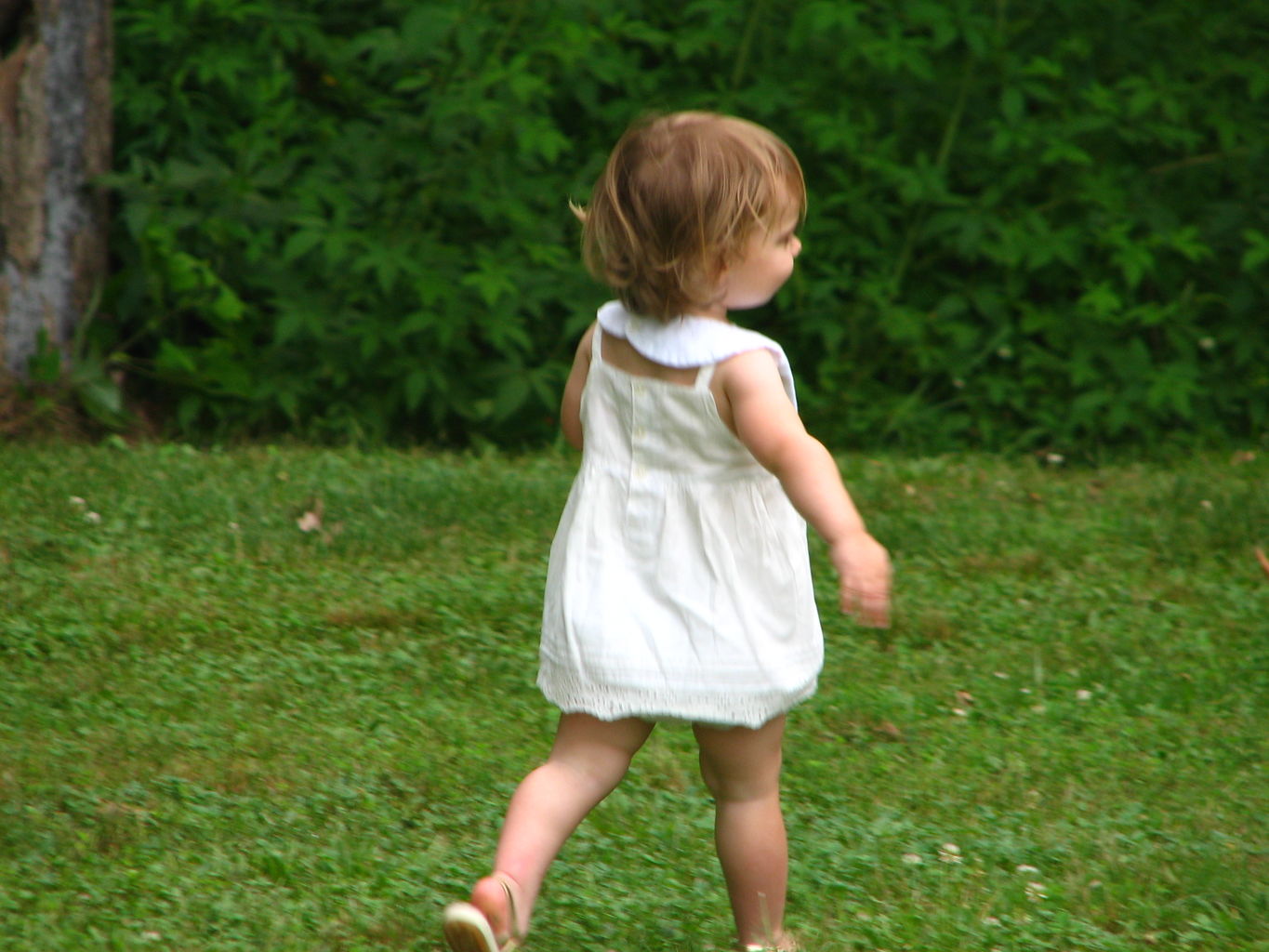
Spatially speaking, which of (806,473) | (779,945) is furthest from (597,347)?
(779,945)

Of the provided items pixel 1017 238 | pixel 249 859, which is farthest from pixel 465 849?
pixel 1017 238

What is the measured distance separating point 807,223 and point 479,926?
459 centimetres

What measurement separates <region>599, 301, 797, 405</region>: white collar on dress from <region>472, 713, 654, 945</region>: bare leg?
1.75ft

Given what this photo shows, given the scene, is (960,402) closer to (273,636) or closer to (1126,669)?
(1126,669)

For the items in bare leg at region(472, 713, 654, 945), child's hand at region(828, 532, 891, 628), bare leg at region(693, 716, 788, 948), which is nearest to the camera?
child's hand at region(828, 532, 891, 628)

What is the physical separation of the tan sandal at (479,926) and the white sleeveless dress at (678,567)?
27 centimetres

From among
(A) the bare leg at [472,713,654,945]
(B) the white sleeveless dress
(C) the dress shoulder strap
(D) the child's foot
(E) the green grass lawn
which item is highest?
(C) the dress shoulder strap

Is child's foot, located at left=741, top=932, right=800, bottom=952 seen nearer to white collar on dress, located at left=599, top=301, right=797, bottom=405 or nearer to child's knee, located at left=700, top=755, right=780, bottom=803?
child's knee, located at left=700, top=755, right=780, bottom=803

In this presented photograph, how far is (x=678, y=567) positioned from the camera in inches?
89.7

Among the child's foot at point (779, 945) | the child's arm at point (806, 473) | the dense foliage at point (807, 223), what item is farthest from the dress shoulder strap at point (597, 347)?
the dense foliage at point (807, 223)

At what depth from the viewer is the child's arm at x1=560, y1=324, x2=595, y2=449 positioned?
2457 millimetres

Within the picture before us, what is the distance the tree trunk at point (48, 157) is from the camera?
570 centimetres

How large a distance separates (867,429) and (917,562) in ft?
5.80

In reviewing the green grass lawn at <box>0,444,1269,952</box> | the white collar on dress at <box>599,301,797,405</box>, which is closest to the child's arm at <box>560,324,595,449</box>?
the white collar on dress at <box>599,301,797,405</box>
